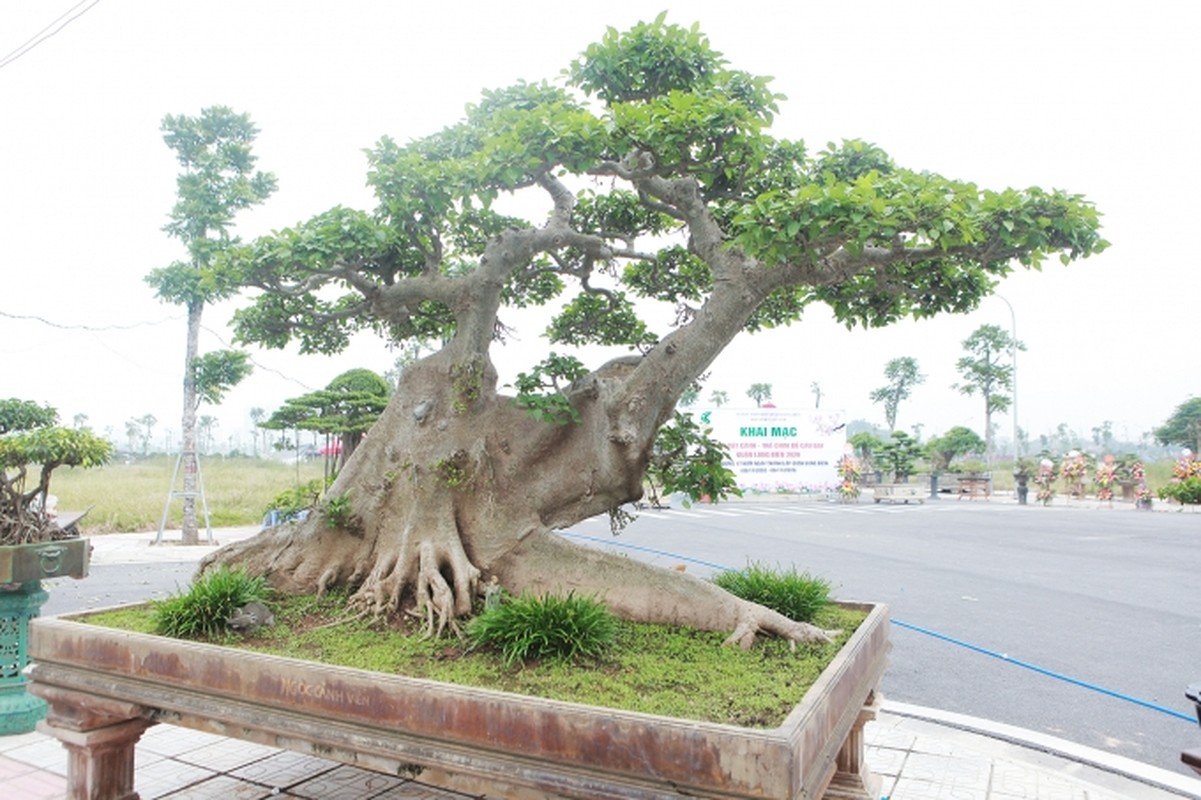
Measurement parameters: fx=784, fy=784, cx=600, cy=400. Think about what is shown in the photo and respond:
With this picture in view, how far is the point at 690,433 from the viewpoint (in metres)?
3.76

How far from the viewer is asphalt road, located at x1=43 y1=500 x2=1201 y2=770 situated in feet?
14.2

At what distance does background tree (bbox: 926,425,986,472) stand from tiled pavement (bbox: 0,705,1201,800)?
2881 centimetres

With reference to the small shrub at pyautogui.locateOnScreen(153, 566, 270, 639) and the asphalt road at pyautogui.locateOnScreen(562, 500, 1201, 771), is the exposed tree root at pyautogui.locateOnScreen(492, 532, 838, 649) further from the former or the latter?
the asphalt road at pyautogui.locateOnScreen(562, 500, 1201, 771)

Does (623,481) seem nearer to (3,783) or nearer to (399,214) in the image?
(399,214)

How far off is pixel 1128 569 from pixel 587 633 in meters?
9.18

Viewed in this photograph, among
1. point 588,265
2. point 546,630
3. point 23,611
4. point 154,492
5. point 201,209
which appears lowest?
point 154,492

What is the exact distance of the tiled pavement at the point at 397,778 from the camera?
3.03 metres

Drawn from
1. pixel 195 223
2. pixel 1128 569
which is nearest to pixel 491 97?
pixel 1128 569

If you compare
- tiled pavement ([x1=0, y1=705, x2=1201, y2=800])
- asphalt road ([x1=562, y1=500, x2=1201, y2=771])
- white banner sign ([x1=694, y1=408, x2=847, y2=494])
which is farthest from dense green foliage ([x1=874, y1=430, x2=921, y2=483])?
tiled pavement ([x1=0, y1=705, x2=1201, y2=800])

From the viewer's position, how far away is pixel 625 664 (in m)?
2.47

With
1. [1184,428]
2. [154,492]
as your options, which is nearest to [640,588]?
[154,492]

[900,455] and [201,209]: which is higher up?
[201,209]

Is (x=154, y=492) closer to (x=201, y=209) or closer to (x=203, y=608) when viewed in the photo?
(x=201, y=209)

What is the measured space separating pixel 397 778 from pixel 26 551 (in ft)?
6.91
